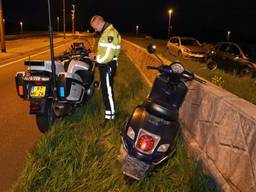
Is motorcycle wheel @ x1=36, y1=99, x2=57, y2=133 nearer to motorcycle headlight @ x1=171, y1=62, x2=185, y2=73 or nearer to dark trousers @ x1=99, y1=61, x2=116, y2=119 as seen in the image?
dark trousers @ x1=99, y1=61, x2=116, y2=119

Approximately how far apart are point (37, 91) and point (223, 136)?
3071 mm

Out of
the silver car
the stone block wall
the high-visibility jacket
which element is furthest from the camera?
the silver car

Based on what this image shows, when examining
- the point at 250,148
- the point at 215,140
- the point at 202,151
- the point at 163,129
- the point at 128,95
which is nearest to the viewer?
the point at 250,148

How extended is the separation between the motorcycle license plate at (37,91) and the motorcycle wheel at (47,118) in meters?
0.24

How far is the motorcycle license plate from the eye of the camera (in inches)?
225

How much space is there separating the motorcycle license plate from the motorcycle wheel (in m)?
0.24

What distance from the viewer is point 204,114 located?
4.60 m

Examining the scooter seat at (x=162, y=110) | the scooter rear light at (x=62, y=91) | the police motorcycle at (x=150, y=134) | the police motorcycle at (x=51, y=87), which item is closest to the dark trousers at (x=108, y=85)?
the police motorcycle at (x=51, y=87)

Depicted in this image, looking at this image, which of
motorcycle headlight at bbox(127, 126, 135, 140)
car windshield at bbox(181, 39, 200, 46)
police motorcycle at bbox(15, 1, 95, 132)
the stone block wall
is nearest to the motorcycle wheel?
police motorcycle at bbox(15, 1, 95, 132)

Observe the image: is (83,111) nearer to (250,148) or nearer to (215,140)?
(215,140)

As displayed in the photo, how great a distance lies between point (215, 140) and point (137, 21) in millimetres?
184975

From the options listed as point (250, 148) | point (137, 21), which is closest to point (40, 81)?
point (250, 148)

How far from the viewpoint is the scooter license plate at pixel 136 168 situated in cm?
389

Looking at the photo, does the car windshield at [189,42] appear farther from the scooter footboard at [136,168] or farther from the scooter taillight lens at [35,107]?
the scooter footboard at [136,168]
